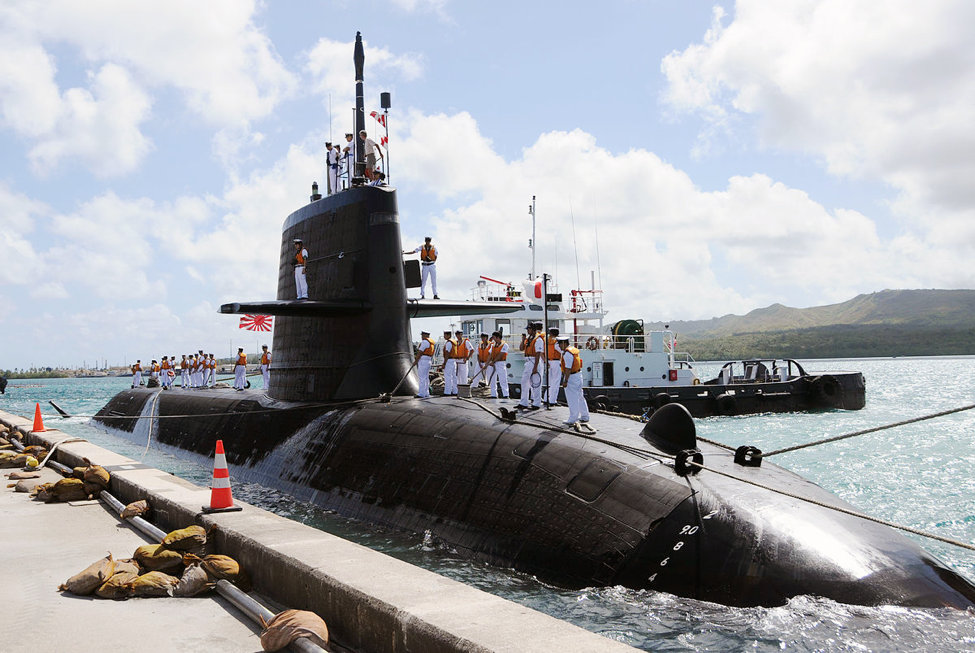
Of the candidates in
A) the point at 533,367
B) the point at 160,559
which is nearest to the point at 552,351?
the point at 533,367

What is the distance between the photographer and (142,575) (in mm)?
5129

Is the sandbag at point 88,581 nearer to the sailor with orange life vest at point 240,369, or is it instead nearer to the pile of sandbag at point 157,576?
the pile of sandbag at point 157,576

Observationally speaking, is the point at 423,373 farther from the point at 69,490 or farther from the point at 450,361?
the point at 69,490

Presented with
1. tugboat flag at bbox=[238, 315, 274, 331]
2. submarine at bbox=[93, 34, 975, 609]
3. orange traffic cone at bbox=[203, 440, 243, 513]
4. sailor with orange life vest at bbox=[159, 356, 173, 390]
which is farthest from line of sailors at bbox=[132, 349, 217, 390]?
orange traffic cone at bbox=[203, 440, 243, 513]

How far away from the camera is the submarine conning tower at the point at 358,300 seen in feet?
39.6

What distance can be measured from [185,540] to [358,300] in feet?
21.9

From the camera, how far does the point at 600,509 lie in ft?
21.8

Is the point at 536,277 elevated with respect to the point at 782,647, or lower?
elevated

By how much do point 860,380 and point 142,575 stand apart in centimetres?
3249

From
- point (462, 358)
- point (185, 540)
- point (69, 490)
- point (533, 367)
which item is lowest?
point (69, 490)

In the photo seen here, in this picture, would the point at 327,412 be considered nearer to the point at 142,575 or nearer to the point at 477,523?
the point at 477,523

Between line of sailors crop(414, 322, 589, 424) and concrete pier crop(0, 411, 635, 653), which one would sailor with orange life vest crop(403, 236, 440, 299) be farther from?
concrete pier crop(0, 411, 635, 653)

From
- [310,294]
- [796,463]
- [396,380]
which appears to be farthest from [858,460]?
[310,294]

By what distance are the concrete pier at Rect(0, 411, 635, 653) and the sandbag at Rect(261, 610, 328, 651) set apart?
0.18 metres
